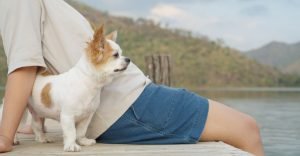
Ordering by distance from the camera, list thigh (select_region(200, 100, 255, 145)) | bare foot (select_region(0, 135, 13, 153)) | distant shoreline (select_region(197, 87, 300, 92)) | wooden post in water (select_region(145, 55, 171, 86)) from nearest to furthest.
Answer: bare foot (select_region(0, 135, 13, 153))
thigh (select_region(200, 100, 255, 145))
wooden post in water (select_region(145, 55, 171, 86))
distant shoreline (select_region(197, 87, 300, 92))

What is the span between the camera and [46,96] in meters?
A: 2.65

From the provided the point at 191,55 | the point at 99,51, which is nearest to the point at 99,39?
the point at 99,51

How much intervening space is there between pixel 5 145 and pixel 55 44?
52cm

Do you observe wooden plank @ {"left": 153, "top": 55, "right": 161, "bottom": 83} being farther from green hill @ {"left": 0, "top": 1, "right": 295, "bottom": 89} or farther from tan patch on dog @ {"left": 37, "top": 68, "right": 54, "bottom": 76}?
green hill @ {"left": 0, "top": 1, "right": 295, "bottom": 89}

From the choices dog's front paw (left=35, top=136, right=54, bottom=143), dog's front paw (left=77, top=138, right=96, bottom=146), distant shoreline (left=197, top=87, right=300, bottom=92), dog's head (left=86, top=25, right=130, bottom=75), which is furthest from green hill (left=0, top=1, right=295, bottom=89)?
dog's head (left=86, top=25, right=130, bottom=75)

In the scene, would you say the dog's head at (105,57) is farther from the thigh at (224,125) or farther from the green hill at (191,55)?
the green hill at (191,55)

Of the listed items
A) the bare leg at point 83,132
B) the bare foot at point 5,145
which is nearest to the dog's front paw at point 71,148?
the bare leg at point 83,132

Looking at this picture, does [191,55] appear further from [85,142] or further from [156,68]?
[85,142]

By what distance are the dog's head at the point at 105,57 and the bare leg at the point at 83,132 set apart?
0.27 metres

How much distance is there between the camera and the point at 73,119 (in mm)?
2609

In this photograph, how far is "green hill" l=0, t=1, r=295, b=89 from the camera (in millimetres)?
33031

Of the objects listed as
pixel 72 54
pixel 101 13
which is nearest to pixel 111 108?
pixel 72 54

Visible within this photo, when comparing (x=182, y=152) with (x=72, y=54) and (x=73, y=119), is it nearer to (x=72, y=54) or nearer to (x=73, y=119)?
(x=73, y=119)

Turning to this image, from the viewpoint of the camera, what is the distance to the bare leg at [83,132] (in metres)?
2.73
